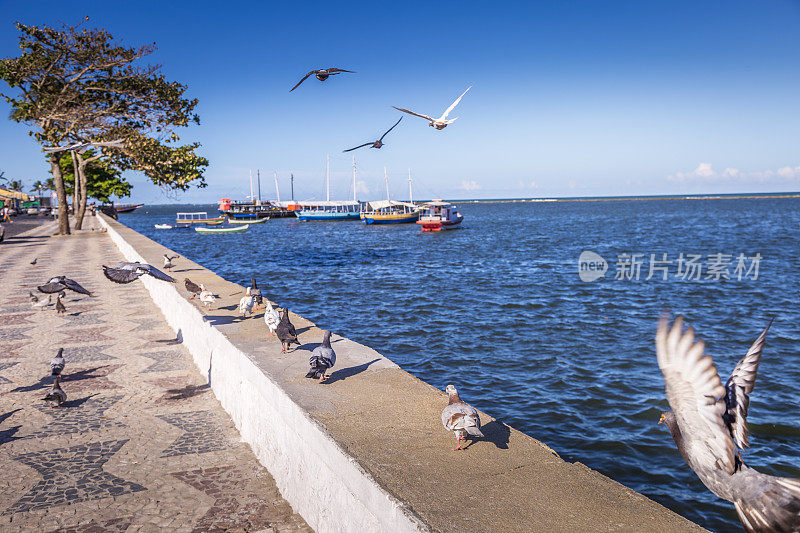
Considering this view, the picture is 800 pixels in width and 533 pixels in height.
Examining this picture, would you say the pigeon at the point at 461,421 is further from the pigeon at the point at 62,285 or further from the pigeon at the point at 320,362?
the pigeon at the point at 62,285

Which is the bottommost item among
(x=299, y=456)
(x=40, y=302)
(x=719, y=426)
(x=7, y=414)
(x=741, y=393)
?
(x=7, y=414)

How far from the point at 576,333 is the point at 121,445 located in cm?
1313

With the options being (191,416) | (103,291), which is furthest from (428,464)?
(103,291)

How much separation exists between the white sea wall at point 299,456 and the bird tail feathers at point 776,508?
1.98 metres

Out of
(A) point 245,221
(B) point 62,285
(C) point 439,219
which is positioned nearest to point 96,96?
(B) point 62,285

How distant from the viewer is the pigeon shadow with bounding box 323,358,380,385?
588 cm

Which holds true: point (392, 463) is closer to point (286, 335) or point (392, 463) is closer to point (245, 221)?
point (286, 335)

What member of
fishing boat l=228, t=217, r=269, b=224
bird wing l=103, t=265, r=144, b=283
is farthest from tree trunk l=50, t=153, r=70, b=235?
fishing boat l=228, t=217, r=269, b=224

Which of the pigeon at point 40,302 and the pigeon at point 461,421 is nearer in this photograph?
the pigeon at point 461,421

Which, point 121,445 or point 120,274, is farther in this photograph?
point 120,274

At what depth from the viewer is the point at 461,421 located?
13.6 feet

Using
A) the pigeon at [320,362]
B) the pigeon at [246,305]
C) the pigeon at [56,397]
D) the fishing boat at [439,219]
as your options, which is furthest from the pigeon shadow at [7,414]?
the fishing boat at [439,219]

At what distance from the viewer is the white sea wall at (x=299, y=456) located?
3457mm

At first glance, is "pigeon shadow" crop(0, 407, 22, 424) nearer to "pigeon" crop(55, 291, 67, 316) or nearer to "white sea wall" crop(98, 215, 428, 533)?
"white sea wall" crop(98, 215, 428, 533)
